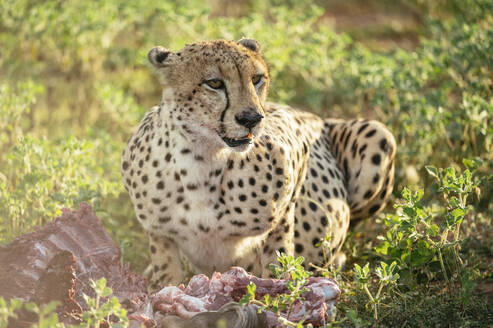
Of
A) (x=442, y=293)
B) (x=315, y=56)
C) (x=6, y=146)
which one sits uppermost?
(x=315, y=56)

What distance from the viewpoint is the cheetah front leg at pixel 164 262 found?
3.33 metres

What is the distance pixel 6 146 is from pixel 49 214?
4.45 feet

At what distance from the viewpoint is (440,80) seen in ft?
19.4

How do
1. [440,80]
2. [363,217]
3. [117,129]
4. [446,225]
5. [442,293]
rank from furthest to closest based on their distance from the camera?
[440,80]
[117,129]
[363,217]
[442,293]
[446,225]

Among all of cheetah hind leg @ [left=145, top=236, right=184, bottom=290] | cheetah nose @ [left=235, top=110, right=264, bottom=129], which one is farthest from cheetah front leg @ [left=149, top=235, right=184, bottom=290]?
cheetah nose @ [left=235, top=110, right=264, bottom=129]

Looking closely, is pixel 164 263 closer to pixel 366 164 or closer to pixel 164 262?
pixel 164 262

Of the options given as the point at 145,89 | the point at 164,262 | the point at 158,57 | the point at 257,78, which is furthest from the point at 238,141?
the point at 145,89

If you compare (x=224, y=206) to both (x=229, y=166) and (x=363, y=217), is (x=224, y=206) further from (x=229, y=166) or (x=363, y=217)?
(x=363, y=217)

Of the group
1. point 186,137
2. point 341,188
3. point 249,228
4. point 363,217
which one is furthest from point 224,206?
point 363,217

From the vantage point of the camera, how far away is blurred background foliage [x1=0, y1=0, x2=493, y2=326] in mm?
3875

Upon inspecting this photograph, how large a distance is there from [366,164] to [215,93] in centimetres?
136

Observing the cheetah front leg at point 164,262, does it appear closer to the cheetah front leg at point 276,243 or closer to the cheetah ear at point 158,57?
the cheetah front leg at point 276,243

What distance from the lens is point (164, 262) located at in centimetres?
334

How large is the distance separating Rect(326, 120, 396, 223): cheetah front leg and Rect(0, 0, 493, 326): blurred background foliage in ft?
0.88
